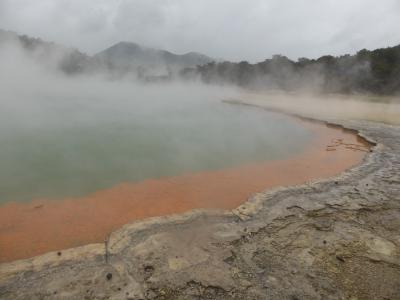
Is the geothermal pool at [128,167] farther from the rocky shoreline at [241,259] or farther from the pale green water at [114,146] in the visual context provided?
the rocky shoreline at [241,259]

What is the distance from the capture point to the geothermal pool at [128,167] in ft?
13.4

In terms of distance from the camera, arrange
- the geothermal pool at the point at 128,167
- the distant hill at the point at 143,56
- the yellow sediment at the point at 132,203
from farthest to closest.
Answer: the distant hill at the point at 143,56 < the geothermal pool at the point at 128,167 < the yellow sediment at the point at 132,203

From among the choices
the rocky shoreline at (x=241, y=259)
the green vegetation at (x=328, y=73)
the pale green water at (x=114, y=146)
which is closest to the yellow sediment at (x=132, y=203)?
the pale green water at (x=114, y=146)

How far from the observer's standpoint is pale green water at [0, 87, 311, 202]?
551cm

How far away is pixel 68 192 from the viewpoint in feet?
16.3

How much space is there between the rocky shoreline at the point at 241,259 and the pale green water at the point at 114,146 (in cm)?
213

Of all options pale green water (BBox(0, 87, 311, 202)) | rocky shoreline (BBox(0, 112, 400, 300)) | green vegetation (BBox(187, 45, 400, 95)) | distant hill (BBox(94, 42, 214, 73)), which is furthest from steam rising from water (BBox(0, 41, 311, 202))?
distant hill (BBox(94, 42, 214, 73))

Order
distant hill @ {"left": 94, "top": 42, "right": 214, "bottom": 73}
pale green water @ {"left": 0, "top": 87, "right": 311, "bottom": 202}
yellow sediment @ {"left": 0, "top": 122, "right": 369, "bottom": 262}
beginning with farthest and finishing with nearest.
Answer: distant hill @ {"left": 94, "top": 42, "right": 214, "bottom": 73} < pale green water @ {"left": 0, "top": 87, "right": 311, "bottom": 202} < yellow sediment @ {"left": 0, "top": 122, "right": 369, "bottom": 262}

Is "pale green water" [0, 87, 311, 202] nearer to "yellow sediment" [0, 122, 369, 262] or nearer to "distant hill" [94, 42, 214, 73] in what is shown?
"yellow sediment" [0, 122, 369, 262]

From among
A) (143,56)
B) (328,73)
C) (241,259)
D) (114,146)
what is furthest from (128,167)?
(143,56)

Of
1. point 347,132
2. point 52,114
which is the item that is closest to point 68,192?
point 52,114

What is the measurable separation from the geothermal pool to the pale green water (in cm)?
2

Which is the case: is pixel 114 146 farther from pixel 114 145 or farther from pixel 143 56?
pixel 143 56

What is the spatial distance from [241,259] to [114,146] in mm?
5421
